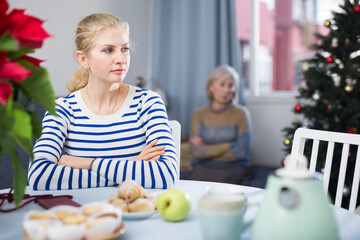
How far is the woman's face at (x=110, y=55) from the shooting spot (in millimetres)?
1504

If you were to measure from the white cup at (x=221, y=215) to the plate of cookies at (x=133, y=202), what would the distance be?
221 mm

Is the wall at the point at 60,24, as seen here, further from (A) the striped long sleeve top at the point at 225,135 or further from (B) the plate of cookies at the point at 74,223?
(B) the plate of cookies at the point at 74,223

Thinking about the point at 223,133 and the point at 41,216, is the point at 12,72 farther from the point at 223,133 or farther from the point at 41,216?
the point at 223,133

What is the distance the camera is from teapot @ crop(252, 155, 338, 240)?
0.56 metres

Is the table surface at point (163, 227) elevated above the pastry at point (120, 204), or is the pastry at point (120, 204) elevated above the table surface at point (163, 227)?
the pastry at point (120, 204)

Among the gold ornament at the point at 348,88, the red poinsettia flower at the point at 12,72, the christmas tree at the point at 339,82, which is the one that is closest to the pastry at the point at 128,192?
the red poinsettia flower at the point at 12,72

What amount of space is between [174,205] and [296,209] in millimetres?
329

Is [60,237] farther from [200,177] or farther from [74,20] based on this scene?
[74,20]

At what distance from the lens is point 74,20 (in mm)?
3926

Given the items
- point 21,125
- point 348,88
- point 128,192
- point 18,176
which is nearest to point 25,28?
point 21,125

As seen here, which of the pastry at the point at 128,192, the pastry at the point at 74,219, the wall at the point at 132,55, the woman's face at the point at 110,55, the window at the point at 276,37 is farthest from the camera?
the window at the point at 276,37

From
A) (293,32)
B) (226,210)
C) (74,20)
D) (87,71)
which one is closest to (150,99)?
(87,71)

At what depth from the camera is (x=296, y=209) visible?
560 mm

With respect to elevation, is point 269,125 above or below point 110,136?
below
